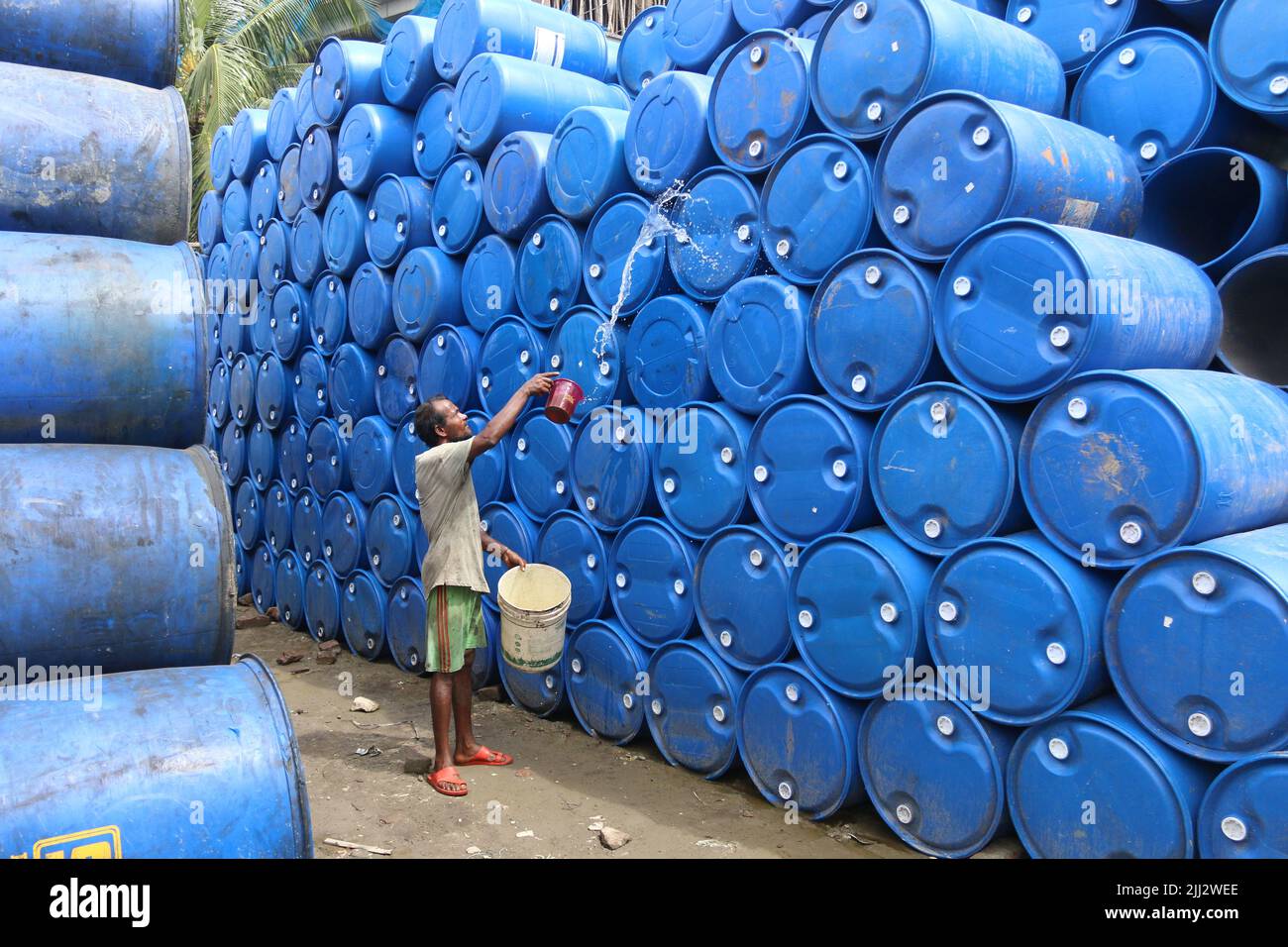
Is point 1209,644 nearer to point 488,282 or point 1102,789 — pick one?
point 1102,789

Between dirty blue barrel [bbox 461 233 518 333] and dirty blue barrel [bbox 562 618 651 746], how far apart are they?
1.57 meters

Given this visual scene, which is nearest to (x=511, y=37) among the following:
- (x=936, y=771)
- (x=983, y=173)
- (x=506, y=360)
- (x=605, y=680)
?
(x=506, y=360)

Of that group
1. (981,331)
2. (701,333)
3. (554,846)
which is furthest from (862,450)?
(554,846)

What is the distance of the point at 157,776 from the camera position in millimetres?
2119

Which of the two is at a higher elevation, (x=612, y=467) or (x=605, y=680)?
(x=612, y=467)

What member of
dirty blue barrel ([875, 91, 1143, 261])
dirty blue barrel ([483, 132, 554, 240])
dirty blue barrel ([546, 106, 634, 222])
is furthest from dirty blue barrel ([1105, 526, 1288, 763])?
dirty blue barrel ([483, 132, 554, 240])

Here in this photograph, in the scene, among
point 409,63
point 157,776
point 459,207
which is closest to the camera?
point 157,776

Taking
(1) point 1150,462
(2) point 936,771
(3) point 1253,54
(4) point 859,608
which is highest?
(3) point 1253,54

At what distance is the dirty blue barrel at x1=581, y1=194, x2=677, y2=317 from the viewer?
Result: 3.90m

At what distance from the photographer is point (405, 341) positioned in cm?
520

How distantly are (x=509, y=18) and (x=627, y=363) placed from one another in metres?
2.25

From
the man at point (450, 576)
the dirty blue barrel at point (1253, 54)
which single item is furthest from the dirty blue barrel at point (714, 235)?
the dirty blue barrel at point (1253, 54)

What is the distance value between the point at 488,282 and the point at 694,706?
226 centimetres

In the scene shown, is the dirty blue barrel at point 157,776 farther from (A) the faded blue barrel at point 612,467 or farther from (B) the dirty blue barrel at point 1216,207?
(B) the dirty blue barrel at point 1216,207
